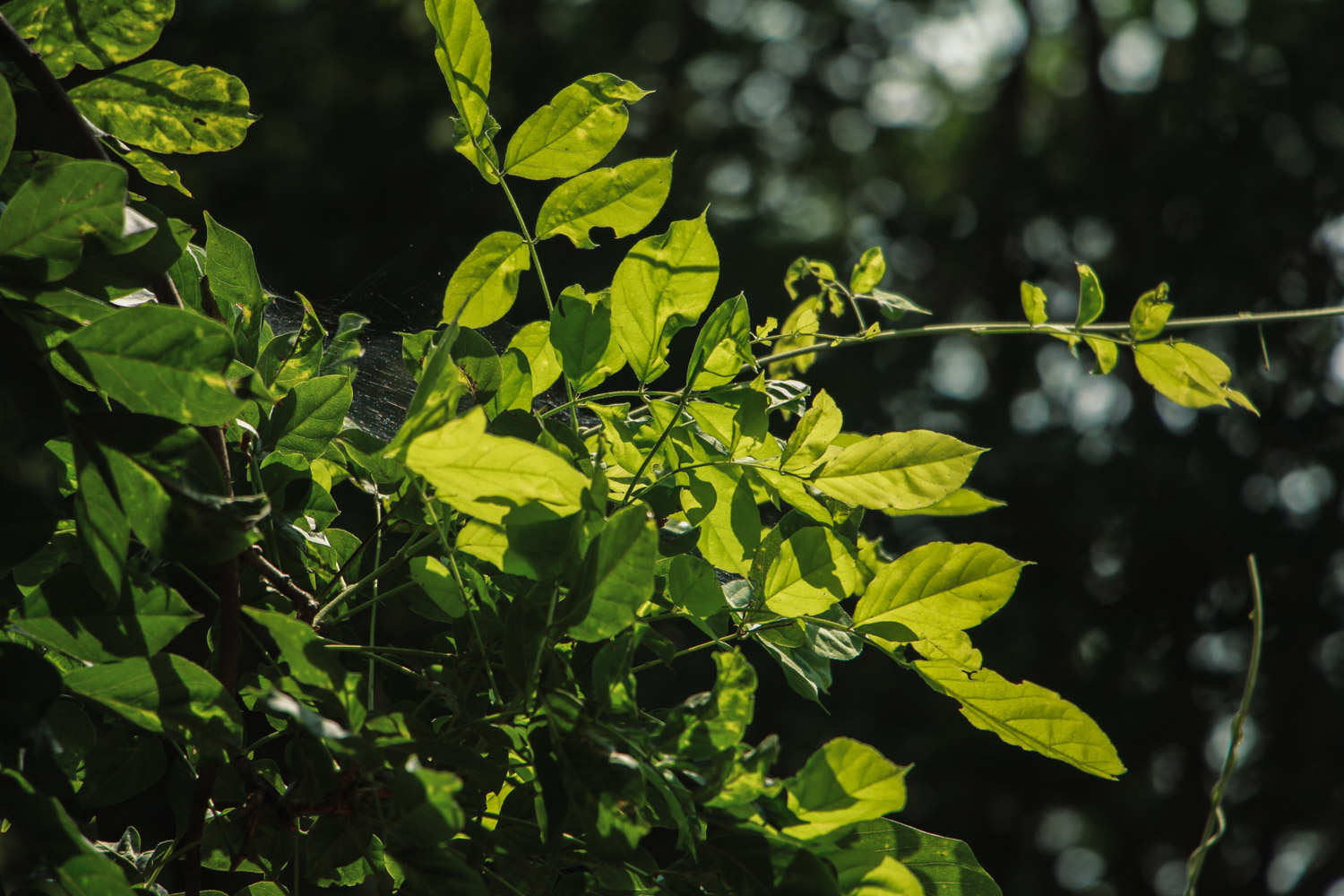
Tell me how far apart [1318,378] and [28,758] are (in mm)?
4105

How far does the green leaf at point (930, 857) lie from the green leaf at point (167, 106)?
35 cm

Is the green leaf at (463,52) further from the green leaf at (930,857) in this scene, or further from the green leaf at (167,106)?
the green leaf at (930,857)

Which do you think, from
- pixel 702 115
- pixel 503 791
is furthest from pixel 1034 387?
pixel 503 791

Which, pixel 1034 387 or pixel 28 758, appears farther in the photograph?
pixel 1034 387

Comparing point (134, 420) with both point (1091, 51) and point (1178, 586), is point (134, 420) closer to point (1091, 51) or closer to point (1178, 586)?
point (1178, 586)

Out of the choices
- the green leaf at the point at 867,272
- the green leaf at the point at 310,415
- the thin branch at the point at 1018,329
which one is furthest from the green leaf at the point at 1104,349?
the green leaf at the point at 310,415

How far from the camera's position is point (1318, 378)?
3635 millimetres

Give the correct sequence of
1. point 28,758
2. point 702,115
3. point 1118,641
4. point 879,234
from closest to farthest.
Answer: point 28,758 < point 1118,641 < point 879,234 < point 702,115

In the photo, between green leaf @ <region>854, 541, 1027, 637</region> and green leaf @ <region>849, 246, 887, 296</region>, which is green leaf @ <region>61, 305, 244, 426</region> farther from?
green leaf @ <region>849, 246, 887, 296</region>

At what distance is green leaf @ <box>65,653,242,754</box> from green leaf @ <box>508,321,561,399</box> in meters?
0.16

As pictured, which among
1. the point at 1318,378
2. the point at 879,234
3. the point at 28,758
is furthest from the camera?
the point at 879,234

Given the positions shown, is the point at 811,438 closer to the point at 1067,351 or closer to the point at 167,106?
the point at 167,106

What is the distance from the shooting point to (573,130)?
0.42 m

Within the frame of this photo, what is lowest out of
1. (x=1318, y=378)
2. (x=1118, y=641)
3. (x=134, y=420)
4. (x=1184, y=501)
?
(x=1118, y=641)
